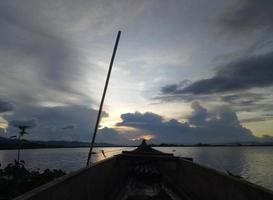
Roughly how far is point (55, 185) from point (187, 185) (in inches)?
364

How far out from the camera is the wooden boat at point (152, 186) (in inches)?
262

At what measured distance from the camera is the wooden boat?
6664 mm

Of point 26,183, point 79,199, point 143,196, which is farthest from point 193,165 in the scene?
point 26,183

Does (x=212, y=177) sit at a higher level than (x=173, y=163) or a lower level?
lower

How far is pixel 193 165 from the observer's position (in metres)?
13.8

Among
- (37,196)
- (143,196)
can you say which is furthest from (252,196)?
(143,196)

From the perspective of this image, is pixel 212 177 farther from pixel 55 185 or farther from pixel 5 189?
pixel 5 189

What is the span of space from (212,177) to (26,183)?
1951 centimetres

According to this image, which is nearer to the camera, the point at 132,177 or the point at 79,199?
the point at 79,199

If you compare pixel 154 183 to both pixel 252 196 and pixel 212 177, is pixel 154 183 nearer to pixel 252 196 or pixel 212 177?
pixel 212 177

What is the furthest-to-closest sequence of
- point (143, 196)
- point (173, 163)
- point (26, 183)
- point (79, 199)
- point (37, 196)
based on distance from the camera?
1. point (26, 183)
2. point (173, 163)
3. point (143, 196)
4. point (79, 199)
5. point (37, 196)

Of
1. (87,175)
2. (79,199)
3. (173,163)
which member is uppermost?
(173,163)

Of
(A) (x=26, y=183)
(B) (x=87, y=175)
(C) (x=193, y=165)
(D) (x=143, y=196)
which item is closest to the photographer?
(B) (x=87, y=175)

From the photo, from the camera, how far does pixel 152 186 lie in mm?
16125
